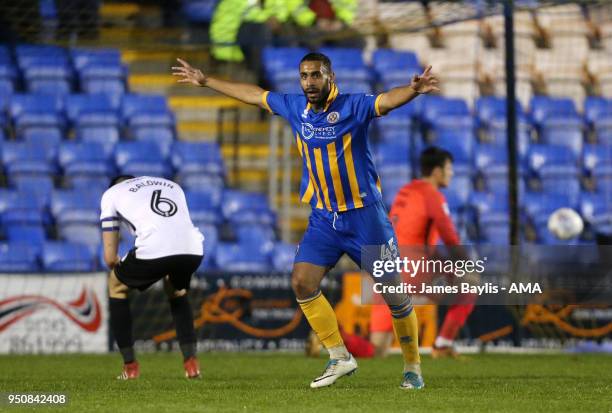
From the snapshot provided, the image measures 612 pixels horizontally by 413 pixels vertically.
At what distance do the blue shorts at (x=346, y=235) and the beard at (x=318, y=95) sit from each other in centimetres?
65

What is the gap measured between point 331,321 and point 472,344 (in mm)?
5462

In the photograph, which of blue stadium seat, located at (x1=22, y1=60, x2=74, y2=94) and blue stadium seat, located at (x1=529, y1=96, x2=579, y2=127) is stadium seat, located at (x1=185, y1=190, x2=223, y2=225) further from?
blue stadium seat, located at (x1=529, y1=96, x2=579, y2=127)

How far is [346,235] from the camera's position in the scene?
7133 mm

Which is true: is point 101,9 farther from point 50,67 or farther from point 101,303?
point 101,303

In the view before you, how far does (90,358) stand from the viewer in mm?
10828

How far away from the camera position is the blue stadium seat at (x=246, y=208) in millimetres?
14352

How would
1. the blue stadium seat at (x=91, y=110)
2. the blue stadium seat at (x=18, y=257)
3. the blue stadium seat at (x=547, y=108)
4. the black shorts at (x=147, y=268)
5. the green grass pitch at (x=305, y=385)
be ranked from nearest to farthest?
the green grass pitch at (x=305, y=385), the black shorts at (x=147, y=268), the blue stadium seat at (x=18, y=257), the blue stadium seat at (x=91, y=110), the blue stadium seat at (x=547, y=108)

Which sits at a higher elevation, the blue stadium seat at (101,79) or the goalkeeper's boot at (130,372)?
the blue stadium seat at (101,79)

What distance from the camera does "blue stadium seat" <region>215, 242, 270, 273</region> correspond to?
44.9ft

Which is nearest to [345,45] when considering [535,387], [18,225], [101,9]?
[101,9]

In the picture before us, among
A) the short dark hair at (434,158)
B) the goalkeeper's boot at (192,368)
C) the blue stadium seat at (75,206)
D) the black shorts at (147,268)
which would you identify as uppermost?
the short dark hair at (434,158)

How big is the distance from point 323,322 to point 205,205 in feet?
24.1

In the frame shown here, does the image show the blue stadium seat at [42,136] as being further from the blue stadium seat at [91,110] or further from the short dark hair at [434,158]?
the short dark hair at [434,158]

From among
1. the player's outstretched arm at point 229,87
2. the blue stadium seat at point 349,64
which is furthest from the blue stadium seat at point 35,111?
the player's outstretched arm at point 229,87
